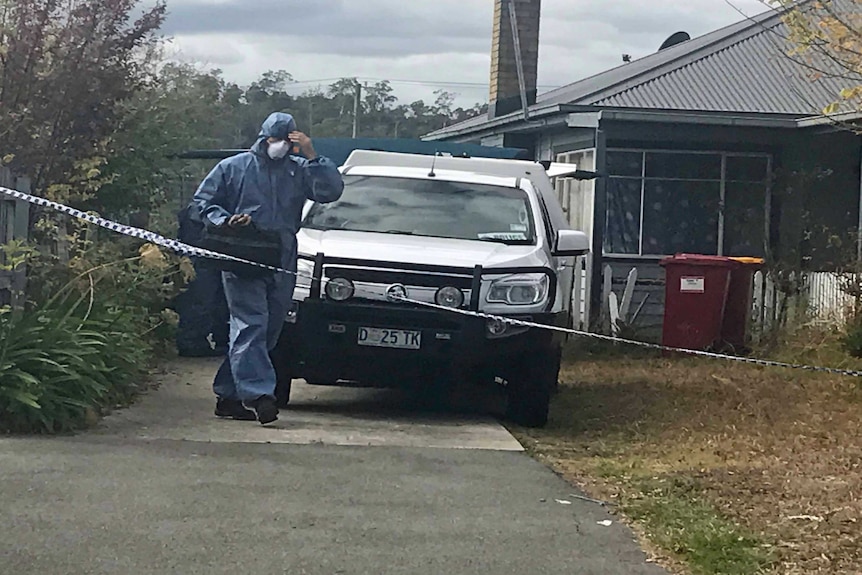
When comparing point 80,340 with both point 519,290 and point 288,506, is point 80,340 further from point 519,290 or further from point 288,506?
point 288,506

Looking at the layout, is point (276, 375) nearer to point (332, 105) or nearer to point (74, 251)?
point (74, 251)

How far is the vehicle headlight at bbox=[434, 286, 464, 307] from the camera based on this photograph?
8.41 metres

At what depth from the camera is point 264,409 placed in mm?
7848

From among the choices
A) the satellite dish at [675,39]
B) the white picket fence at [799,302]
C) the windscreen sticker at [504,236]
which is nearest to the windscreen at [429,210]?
the windscreen sticker at [504,236]

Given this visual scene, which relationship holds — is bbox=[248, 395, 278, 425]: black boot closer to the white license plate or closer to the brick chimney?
the white license plate

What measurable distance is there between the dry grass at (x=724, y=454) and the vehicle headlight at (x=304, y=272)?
5.32 ft

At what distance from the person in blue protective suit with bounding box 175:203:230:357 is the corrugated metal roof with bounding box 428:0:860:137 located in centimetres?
503

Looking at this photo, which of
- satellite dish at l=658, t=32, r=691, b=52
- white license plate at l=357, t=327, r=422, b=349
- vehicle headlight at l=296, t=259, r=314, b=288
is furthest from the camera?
satellite dish at l=658, t=32, r=691, b=52

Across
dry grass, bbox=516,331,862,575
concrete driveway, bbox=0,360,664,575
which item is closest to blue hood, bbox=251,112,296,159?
concrete driveway, bbox=0,360,664,575

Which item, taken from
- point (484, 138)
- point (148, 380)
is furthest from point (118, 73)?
point (484, 138)

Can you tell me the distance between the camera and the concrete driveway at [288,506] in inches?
195

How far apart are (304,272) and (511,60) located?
12798 mm

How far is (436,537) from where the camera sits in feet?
17.6

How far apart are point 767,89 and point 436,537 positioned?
40.8ft
